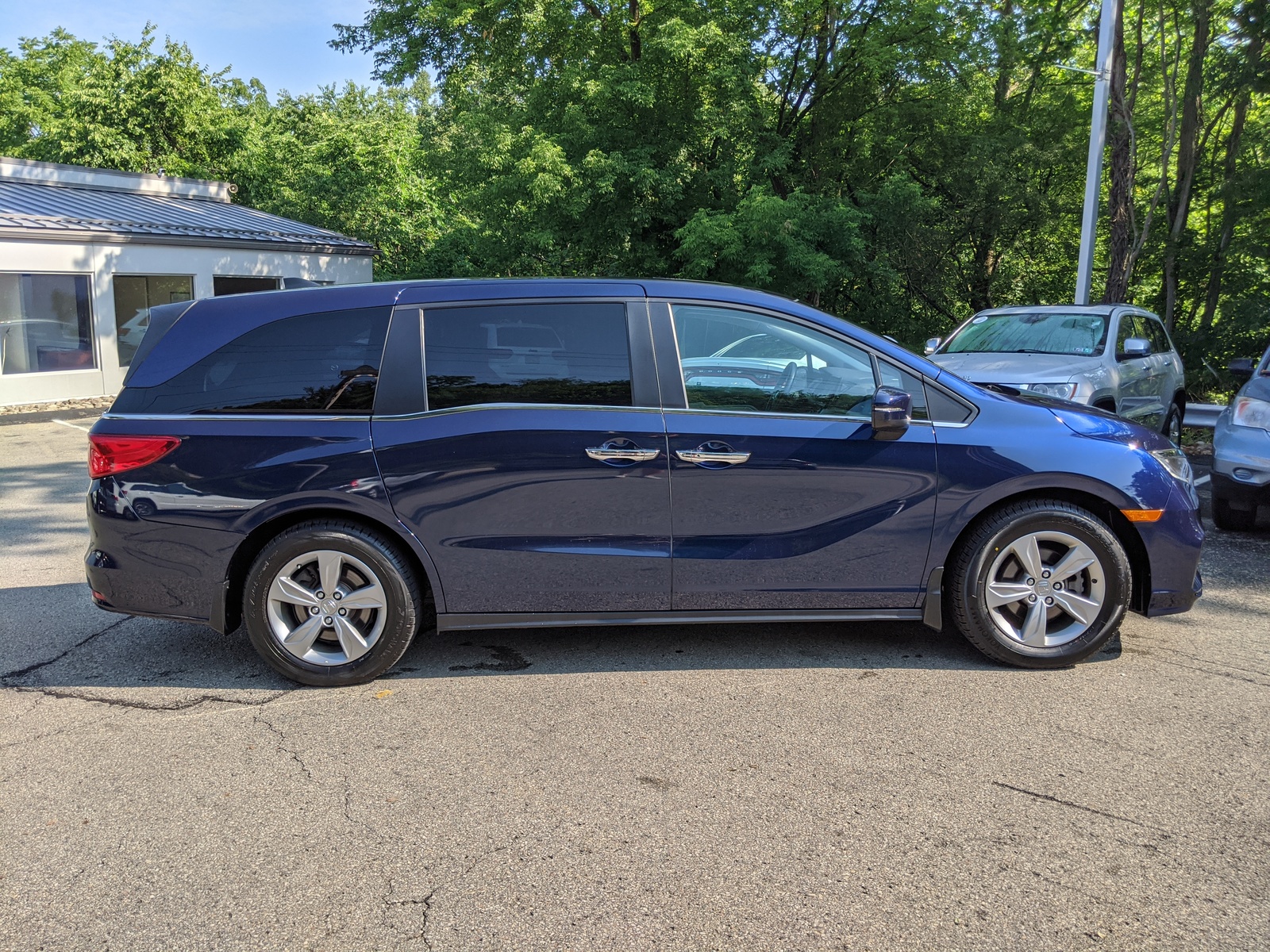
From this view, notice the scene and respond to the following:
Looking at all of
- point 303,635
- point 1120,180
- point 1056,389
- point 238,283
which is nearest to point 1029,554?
point 303,635

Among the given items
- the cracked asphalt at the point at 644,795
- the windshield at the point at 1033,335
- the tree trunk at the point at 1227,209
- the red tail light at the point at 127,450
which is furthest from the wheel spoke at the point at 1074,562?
the tree trunk at the point at 1227,209

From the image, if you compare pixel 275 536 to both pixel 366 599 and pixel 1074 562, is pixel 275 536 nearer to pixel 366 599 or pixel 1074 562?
pixel 366 599

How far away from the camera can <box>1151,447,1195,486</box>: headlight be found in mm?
4414

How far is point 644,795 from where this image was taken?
127 inches

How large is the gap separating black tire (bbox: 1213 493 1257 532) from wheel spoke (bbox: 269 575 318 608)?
21.1 feet

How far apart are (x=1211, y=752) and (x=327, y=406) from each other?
3.77 metres

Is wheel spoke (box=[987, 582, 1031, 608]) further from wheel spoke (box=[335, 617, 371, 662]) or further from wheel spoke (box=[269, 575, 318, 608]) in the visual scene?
wheel spoke (box=[269, 575, 318, 608])

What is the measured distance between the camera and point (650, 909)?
8.55ft

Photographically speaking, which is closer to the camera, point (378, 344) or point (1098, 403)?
point (378, 344)

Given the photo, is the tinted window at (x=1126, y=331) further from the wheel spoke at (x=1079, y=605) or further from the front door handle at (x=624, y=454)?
the front door handle at (x=624, y=454)

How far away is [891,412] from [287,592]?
2.73 metres

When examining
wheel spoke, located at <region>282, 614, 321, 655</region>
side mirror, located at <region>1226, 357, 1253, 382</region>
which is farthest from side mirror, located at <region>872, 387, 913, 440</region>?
side mirror, located at <region>1226, 357, 1253, 382</region>

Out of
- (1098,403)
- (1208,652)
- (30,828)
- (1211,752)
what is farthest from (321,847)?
(1098,403)

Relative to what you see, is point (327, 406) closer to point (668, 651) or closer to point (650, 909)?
point (668, 651)
